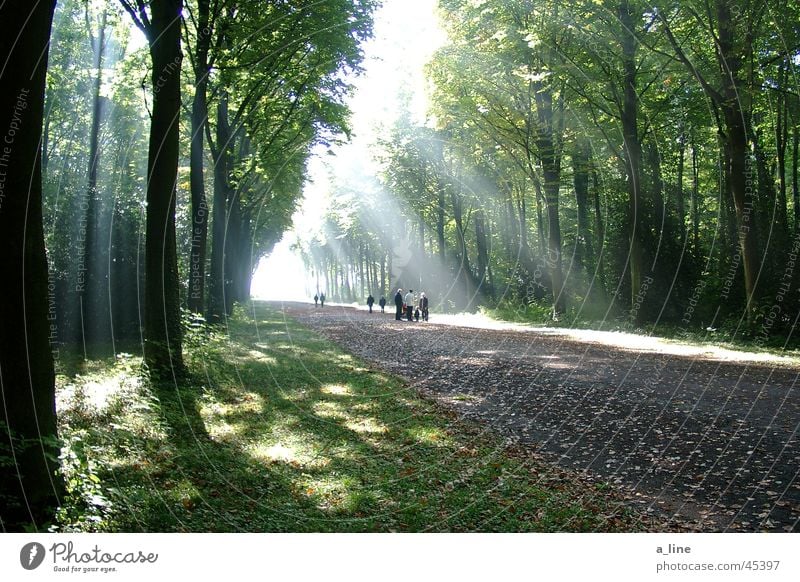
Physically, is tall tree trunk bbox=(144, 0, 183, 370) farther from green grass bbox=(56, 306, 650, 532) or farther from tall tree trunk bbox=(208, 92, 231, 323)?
tall tree trunk bbox=(208, 92, 231, 323)

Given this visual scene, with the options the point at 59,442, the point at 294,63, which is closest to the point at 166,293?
the point at 59,442

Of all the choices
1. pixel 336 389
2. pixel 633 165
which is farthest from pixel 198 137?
pixel 633 165

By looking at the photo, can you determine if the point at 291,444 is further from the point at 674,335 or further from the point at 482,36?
the point at 482,36

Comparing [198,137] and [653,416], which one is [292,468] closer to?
[653,416]

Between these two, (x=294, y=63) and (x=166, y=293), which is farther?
(x=294, y=63)

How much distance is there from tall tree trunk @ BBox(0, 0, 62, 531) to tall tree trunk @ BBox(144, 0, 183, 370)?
18.4ft

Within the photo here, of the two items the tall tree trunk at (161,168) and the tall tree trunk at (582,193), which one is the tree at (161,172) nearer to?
the tall tree trunk at (161,168)

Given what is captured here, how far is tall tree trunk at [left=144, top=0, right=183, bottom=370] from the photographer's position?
11.1 m

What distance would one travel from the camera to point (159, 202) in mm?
11047
